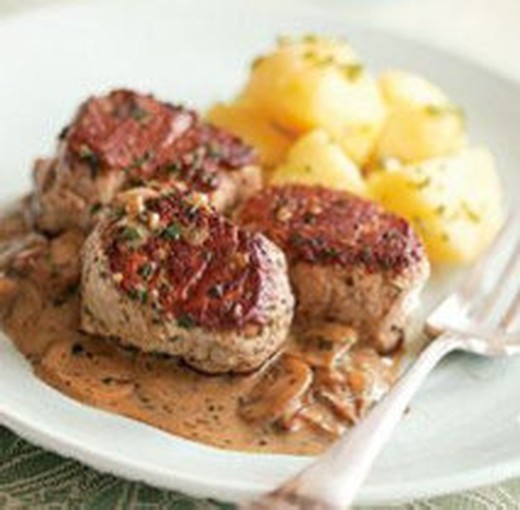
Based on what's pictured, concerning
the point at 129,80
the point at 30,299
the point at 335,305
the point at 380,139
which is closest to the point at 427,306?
the point at 335,305

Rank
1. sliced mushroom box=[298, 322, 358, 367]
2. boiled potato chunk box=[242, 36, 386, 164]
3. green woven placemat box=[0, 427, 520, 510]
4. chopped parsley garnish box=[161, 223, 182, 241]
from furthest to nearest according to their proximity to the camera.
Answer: boiled potato chunk box=[242, 36, 386, 164], sliced mushroom box=[298, 322, 358, 367], chopped parsley garnish box=[161, 223, 182, 241], green woven placemat box=[0, 427, 520, 510]

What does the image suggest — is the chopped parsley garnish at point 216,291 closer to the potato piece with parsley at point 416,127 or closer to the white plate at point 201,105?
the white plate at point 201,105

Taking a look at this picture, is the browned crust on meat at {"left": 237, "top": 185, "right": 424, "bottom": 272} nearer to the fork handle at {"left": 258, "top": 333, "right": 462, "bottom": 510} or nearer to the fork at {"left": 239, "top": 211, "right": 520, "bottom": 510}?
the fork at {"left": 239, "top": 211, "right": 520, "bottom": 510}

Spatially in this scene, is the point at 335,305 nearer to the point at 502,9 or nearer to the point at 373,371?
the point at 373,371

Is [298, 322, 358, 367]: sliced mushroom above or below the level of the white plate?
below

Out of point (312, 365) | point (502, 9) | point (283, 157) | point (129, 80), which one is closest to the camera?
point (312, 365)

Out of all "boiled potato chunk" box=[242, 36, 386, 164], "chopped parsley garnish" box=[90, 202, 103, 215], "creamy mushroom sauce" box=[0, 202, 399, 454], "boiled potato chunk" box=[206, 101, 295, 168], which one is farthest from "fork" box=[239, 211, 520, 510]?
"chopped parsley garnish" box=[90, 202, 103, 215]

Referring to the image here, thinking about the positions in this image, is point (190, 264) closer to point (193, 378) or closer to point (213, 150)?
point (193, 378)
